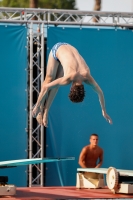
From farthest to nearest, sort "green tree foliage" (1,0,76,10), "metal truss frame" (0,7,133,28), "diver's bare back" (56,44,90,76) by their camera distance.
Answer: "green tree foliage" (1,0,76,10)
"metal truss frame" (0,7,133,28)
"diver's bare back" (56,44,90,76)

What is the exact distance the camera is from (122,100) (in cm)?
1317

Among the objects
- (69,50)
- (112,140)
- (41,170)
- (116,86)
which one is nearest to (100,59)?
(116,86)

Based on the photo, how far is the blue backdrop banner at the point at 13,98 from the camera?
501 inches

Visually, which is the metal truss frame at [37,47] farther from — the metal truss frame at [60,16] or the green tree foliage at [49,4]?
the green tree foliage at [49,4]

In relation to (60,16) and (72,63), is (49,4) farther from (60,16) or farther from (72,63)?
(72,63)

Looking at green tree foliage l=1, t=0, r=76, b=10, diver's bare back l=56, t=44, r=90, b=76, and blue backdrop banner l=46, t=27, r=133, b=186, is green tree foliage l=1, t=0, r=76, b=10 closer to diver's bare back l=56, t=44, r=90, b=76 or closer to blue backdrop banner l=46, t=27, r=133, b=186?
blue backdrop banner l=46, t=27, r=133, b=186

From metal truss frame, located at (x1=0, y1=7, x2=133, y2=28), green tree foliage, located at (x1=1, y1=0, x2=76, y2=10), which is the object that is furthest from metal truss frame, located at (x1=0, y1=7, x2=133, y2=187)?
green tree foliage, located at (x1=1, y1=0, x2=76, y2=10)

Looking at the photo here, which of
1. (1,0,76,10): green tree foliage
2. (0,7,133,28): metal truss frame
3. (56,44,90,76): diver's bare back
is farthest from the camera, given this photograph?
(1,0,76,10): green tree foliage

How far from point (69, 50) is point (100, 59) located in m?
4.47

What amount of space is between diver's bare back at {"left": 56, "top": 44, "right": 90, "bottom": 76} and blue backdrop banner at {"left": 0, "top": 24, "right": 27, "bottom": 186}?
4.23m

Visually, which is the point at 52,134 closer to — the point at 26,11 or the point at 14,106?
the point at 14,106

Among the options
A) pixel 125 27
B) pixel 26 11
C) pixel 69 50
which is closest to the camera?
pixel 69 50

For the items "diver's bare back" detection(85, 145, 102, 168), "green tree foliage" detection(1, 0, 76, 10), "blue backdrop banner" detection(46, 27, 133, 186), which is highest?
"green tree foliage" detection(1, 0, 76, 10)

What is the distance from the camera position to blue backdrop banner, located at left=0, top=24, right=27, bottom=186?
41.8 ft
